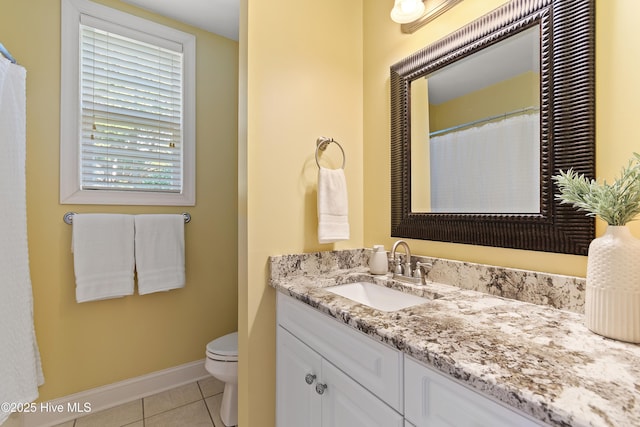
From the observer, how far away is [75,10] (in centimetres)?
167

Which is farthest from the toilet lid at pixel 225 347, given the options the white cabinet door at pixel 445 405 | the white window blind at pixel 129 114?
the white cabinet door at pixel 445 405

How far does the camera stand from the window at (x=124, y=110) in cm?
167

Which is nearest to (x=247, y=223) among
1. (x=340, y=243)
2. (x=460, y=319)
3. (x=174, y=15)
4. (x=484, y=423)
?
(x=340, y=243)

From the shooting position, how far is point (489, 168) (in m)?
1.05

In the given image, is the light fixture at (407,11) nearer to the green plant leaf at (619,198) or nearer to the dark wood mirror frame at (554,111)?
the dark wood mirror frame at (554,111)

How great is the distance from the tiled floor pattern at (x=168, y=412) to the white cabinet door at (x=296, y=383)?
71cm

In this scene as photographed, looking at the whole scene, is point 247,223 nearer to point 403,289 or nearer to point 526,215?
point 403,289

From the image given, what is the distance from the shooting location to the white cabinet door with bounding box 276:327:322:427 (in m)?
0.96

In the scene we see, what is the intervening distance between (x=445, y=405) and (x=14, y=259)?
1.79 metres

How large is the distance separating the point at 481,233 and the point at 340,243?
652mm

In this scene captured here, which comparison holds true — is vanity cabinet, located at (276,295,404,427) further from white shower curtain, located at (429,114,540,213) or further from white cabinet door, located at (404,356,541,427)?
white shower curtain, located at (429,114,540,213)

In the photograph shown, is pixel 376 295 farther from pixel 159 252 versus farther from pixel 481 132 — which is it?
pixel 159 252

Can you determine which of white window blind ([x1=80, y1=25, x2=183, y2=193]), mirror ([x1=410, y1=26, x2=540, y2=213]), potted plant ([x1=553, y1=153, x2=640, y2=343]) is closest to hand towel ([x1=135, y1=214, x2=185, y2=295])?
white window blind ([x1=80, y1=25, x2=183, y2=193])

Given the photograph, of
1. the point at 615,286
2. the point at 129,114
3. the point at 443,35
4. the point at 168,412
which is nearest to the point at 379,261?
the point at 615,286
